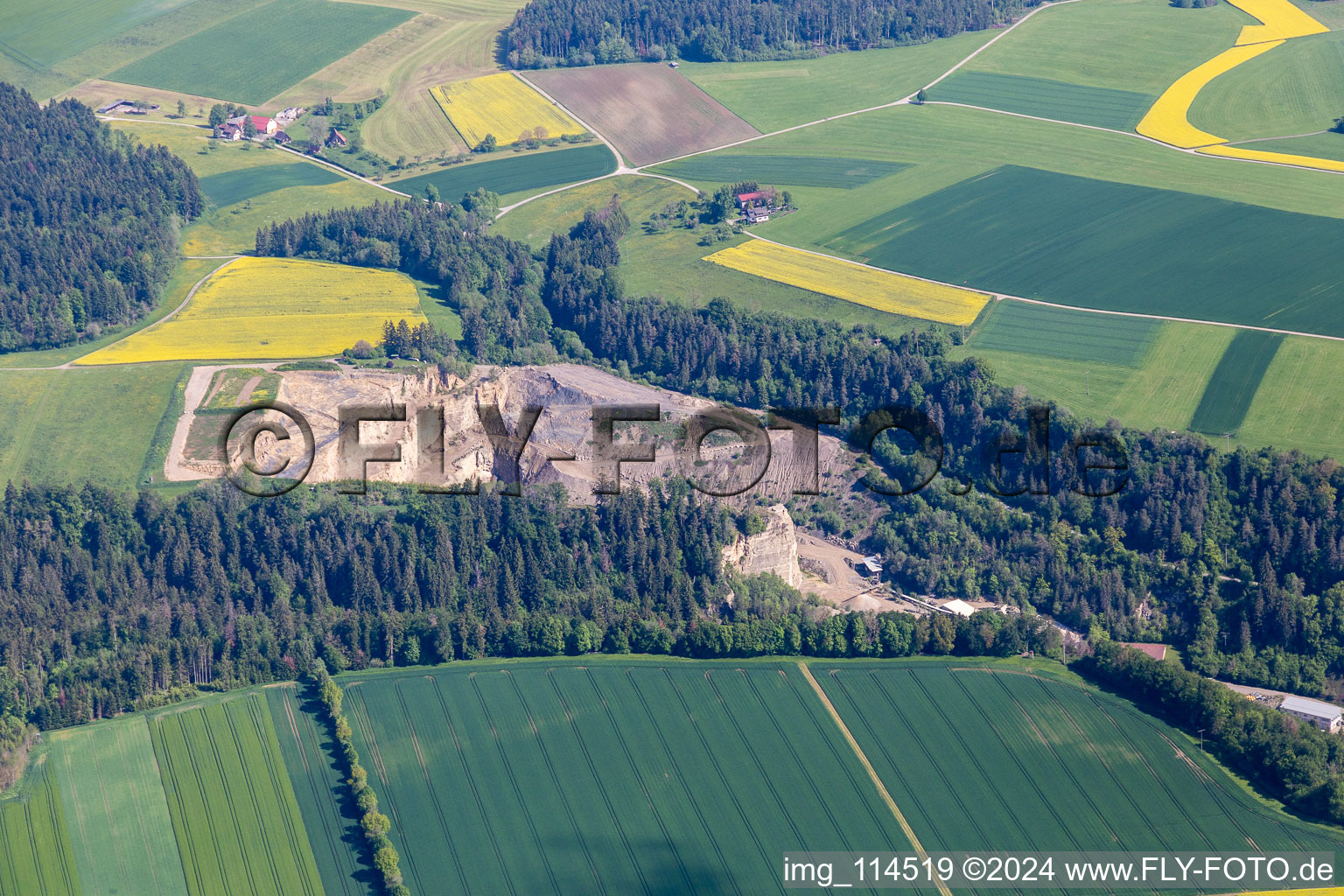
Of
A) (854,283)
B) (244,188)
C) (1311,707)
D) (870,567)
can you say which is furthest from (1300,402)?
(244,188)

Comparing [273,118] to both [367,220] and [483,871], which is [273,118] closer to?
[367,220]

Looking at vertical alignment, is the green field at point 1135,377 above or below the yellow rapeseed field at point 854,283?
below

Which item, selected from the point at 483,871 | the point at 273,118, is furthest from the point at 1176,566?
the point at 273,118

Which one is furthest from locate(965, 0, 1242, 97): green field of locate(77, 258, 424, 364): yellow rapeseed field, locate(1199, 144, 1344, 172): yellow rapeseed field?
locate(77, 258, 424, 364): yellow rapeseed field

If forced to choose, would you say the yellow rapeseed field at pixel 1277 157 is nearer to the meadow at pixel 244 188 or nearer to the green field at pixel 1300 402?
the green field at pixel 1300 402

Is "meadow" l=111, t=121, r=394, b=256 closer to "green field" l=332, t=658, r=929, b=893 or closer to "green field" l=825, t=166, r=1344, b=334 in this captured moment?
"green field" l=825, t=166, r=1344, b=334

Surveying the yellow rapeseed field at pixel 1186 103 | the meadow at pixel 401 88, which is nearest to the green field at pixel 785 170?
the meadow at pixel 401 88

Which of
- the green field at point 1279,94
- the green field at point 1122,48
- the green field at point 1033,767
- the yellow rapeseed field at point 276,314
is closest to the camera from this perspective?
the green field at point 1033,767
